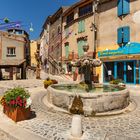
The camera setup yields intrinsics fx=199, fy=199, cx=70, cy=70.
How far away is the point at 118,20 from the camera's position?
70.0 feet

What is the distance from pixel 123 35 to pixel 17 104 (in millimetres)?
15585

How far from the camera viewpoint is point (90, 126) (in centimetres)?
739

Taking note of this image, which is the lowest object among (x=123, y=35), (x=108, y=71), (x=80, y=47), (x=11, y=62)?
(x=108, y=71)

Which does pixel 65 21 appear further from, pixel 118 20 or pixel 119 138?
pixel 119 138

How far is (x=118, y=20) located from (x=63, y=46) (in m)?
11.9

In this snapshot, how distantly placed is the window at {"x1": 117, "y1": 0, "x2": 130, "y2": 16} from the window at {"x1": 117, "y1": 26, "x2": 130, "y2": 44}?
5.07 ft

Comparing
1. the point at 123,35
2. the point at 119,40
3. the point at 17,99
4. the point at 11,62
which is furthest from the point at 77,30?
the point at 17,99

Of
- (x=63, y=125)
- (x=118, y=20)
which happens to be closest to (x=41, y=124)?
(x=63, y=125)

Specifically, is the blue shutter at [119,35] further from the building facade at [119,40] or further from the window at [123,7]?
the window at [123,7]

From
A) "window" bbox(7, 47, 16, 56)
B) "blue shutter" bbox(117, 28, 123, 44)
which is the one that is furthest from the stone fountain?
"window" bbox(7, 47, 16, 56)

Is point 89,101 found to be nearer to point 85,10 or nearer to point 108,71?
point 108,71

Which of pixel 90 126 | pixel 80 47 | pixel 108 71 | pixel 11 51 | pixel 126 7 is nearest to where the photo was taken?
pixel 90 126

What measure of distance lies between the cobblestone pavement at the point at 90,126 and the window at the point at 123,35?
1232 cm

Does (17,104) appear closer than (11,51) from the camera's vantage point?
Yes
